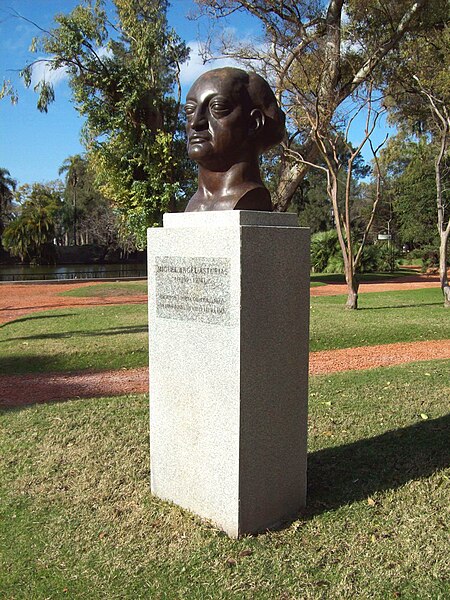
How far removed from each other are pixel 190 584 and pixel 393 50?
19.5 m

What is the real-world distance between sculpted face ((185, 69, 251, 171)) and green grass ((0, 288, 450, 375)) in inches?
246

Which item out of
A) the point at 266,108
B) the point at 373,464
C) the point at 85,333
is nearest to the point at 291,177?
the point at 85,333

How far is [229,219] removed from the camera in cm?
355

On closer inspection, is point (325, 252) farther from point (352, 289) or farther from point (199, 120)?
point (199, 120)

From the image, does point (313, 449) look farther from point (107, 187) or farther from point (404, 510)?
point (107, 187)

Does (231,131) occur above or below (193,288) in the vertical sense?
above

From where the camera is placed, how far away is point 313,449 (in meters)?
5.28

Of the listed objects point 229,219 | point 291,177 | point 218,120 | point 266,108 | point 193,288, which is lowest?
point 193,288

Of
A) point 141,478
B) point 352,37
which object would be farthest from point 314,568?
point 352,37

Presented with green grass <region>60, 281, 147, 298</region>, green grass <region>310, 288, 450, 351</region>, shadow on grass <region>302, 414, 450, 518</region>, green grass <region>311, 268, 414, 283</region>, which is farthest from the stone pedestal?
green grass <region>311, 268, 414, 283</region>

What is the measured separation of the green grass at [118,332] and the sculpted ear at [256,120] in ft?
21.0

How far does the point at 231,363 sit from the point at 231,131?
1.53 metres

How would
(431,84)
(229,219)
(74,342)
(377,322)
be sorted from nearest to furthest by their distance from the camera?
(229,219)
(74,342)
(377,322)
(431,84)

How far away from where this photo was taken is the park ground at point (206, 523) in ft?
10.7
